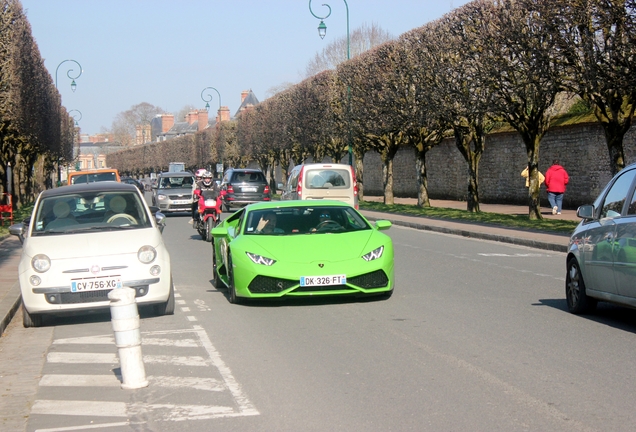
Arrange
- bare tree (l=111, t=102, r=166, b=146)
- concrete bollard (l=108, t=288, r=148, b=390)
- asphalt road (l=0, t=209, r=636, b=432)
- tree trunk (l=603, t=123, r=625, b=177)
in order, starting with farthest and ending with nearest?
bare tree (l=111, t=102, r=166, b=146) < tree trunk (l=603, t=123, r=625, b=177) < concrete bollard (l=108, t=288, r=148, b=390) < asphalt road (l=0, t=209, r=636, b=432)

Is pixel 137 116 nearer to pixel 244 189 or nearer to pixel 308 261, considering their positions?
pixel 244 189

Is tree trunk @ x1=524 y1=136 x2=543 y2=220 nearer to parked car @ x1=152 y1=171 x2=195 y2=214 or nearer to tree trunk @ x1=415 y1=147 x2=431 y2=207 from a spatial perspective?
tree trunk @ x1=415 y1=147 x2=431 y2=207

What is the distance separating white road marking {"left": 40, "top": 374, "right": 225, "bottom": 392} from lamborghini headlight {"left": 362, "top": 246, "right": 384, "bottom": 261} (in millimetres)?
4148

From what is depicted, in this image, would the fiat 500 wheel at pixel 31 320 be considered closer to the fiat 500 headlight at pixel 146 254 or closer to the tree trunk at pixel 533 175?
the fiat 500 headlight at pixel 146 254

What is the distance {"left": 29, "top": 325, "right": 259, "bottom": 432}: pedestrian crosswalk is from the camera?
609cm

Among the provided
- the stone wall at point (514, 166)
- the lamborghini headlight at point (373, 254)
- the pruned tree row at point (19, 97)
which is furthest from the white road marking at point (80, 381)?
the pruned tree row at point (19, 97)

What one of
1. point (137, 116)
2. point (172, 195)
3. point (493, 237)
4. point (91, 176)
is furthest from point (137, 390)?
point (137, 116)

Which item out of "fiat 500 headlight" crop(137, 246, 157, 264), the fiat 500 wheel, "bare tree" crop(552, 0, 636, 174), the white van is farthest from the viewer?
A: the white van

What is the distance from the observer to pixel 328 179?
26.8 metres

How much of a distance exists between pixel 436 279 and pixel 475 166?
19.6 m

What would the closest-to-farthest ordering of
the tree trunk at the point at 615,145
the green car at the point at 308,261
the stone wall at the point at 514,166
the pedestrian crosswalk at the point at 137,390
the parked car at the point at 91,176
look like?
1. the pedestrian crosswalk at the point at 137,390
2. the green car at the point at 308,261
3. the tree trunk at the point at 615,145
4. the stone wall at the point at 514,166
5. the parked car at the point at 91,176

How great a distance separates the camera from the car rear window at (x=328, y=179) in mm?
26641

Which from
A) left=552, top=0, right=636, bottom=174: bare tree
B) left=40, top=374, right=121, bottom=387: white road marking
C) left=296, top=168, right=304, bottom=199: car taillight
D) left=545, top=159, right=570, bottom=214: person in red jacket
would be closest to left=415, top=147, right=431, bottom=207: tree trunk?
left=545, top=159, right=570, bottom=214: person in red jacket

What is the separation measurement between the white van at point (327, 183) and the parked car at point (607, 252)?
16.1 metres
